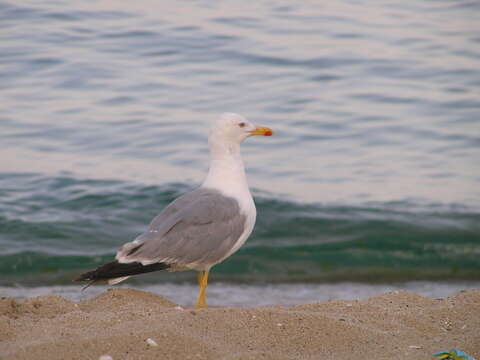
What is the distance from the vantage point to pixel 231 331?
13.4 feet

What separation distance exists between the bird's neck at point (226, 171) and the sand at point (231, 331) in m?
0.91

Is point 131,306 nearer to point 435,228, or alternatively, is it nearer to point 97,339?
point 97,339

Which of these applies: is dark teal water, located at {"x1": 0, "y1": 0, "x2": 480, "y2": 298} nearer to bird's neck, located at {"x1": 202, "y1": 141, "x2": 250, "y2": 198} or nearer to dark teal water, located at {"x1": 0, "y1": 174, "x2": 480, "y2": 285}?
dark teal water, located at {"x1": 0, "y1": 174, "x2": 480, "y2": 285}

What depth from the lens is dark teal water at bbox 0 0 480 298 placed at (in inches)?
336

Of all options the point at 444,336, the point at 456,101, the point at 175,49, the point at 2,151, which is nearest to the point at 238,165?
the point at 444,336

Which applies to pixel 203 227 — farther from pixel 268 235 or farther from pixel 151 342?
pixel 268 235

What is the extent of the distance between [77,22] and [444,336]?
11975 mm

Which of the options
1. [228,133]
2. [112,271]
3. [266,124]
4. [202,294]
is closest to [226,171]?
[228,133]

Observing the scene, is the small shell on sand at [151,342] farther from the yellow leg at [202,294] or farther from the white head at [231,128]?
the white head at [231,128]

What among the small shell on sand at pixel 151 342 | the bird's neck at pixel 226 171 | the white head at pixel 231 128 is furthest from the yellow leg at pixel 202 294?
the small shell on sand at pixel 151 342

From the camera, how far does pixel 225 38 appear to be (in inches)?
571

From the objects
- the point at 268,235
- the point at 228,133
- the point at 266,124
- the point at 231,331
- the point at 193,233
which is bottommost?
the point at 268,235

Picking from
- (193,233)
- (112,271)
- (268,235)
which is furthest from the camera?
(268,235)

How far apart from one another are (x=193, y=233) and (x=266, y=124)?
6.46m
